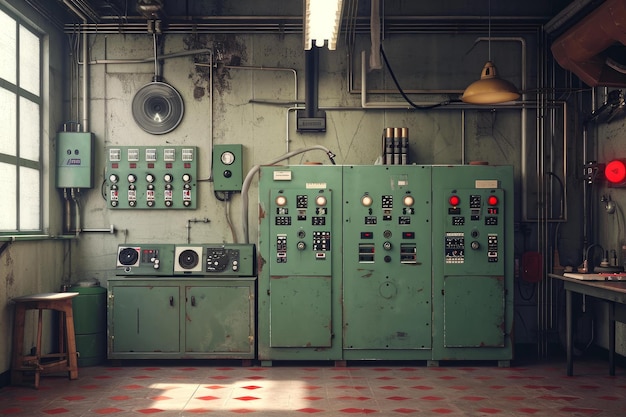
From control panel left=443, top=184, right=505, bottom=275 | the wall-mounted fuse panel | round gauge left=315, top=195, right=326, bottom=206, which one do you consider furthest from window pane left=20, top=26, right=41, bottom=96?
control panel left=443, top=184, right=505, bottom=275

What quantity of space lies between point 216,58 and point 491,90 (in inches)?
116

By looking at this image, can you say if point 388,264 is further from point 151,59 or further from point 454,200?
point 151,59

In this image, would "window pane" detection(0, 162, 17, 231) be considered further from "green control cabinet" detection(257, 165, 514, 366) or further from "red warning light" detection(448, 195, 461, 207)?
"red warning light" detection(448, 195, 461, 207)

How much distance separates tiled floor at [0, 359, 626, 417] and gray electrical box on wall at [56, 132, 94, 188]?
1.87 metres

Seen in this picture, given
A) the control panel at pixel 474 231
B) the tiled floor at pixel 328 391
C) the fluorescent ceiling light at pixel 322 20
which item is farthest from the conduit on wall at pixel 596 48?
the tiled floor at pixel 328 391

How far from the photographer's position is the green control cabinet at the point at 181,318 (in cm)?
600

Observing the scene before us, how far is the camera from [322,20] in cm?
521

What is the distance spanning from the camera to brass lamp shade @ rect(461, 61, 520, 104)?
5.29m

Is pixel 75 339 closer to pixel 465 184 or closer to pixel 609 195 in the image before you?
pixel 465 184

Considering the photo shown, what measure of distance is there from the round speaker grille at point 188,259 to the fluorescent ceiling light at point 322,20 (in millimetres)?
2229

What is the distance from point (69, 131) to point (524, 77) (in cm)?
477

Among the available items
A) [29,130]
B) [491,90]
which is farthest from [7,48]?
[491,90]

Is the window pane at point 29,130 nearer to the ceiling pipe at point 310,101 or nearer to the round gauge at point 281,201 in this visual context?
the round gauge at point 281,201

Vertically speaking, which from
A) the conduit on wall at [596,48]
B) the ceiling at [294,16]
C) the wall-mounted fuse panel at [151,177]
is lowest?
the wall-mounted fuse panel at [151,177]
